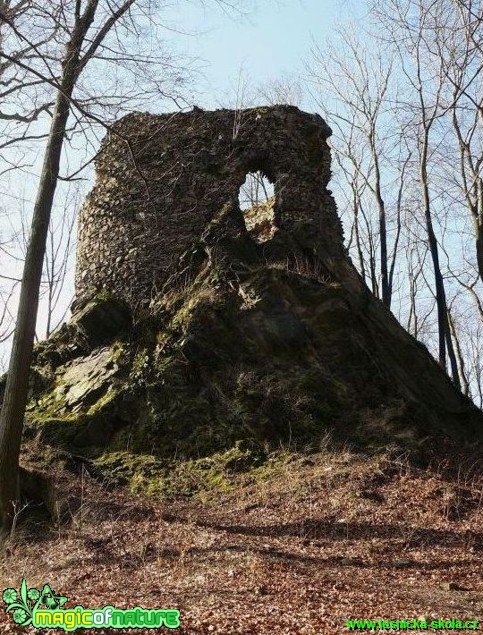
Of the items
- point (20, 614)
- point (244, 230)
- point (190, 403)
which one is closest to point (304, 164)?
point (244, 230)

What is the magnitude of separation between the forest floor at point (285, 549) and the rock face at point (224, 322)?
1096 millimetres

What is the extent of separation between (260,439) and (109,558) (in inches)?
138

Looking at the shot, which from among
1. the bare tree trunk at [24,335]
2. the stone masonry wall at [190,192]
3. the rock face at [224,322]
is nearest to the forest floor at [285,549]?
the bare tree trunk at [24,335]

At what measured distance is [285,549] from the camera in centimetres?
608

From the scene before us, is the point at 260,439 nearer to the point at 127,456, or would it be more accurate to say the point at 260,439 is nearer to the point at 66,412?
the point at 127,456

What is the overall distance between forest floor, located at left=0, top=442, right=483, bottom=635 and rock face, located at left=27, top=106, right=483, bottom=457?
110cm

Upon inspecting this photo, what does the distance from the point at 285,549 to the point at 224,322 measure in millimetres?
4690

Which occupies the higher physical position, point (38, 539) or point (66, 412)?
point (66, 412)

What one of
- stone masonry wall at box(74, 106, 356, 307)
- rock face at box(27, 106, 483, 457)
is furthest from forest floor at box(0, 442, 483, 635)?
stone masonry wall at box(74, 106, 356, 307)

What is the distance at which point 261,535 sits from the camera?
6.57 metres

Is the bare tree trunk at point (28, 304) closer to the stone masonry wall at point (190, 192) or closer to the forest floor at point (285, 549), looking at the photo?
the forest floor at point (285, 549)

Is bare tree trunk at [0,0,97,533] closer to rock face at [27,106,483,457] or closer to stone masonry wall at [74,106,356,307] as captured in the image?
rock face at [27,106,483,457]

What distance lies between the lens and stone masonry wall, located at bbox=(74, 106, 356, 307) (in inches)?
445

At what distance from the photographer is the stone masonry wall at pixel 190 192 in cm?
1130
